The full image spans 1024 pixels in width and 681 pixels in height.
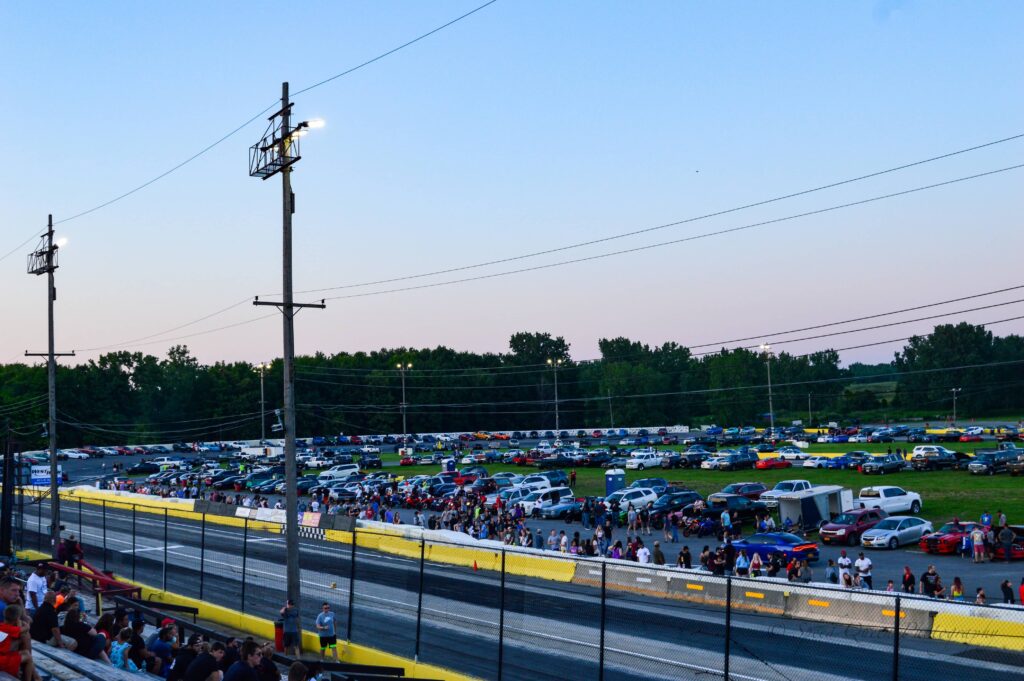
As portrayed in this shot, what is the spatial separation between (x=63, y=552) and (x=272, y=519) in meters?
20.1

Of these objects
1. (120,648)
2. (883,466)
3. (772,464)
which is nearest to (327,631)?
(120,648)

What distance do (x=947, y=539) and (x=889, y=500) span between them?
887cm

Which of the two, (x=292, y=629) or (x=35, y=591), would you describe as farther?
(x=292, y=629)

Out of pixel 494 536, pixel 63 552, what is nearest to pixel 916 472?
pixel 494 536

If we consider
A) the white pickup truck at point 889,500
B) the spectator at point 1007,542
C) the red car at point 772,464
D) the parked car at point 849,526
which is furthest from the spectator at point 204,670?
the red car at point 772,464

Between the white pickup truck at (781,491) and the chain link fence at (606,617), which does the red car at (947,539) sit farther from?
the chain link fence at (606,617)

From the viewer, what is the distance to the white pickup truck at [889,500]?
Answer: 42438 millimetres

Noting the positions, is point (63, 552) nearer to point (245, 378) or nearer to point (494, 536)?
point (494, 536)

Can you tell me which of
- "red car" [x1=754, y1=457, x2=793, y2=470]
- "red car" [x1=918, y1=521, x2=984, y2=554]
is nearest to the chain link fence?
"red car" [x1=918, y1=521, x2=984, y2=554]

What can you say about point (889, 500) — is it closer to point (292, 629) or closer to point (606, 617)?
point (606, 617)

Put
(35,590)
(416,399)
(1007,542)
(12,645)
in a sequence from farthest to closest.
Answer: (416,399), (1007,542), (35,590), (12,645)

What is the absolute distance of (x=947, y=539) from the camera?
33.9m

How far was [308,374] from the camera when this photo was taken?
183875mm

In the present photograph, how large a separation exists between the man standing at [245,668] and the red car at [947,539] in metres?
29.9
